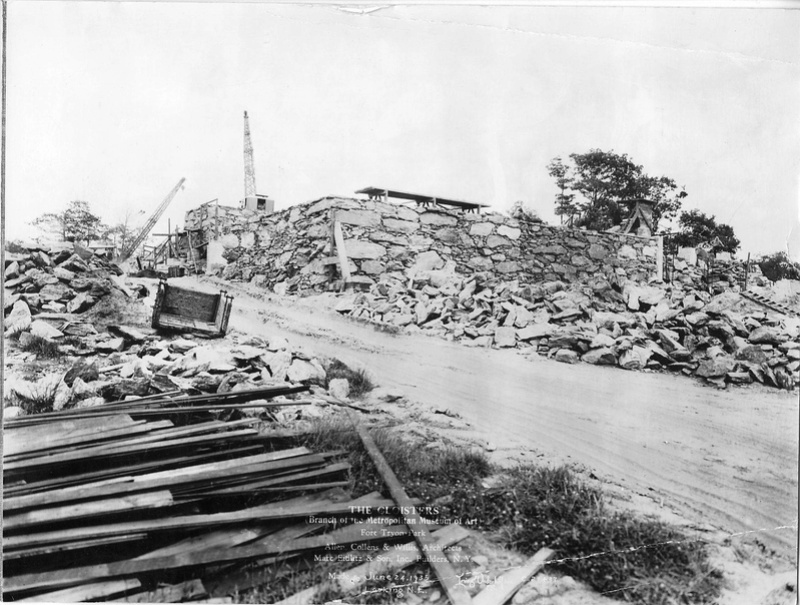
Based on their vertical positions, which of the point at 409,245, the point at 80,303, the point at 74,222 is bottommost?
the point at 80,303

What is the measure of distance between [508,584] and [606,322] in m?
1.37

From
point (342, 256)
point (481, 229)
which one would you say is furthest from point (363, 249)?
point (481, 229)

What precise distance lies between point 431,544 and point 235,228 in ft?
6.19

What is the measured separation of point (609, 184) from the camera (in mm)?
2564

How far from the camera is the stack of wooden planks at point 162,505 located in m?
2.22

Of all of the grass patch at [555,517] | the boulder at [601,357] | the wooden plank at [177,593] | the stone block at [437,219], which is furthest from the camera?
the stone block at [437,219]

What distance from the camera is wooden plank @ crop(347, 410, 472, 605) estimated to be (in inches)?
88.9

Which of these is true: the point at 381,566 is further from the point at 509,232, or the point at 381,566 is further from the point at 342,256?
the point at 509,232

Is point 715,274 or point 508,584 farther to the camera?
point 715,274

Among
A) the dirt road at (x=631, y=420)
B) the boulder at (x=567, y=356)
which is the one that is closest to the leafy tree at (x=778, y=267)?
the dirt road at (x=631, y=420)

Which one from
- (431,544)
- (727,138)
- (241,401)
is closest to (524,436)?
(431,544)

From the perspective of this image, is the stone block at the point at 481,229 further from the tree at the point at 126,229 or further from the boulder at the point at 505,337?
the tree at the point at 126,229

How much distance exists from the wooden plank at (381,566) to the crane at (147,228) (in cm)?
189

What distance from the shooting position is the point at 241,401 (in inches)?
100
